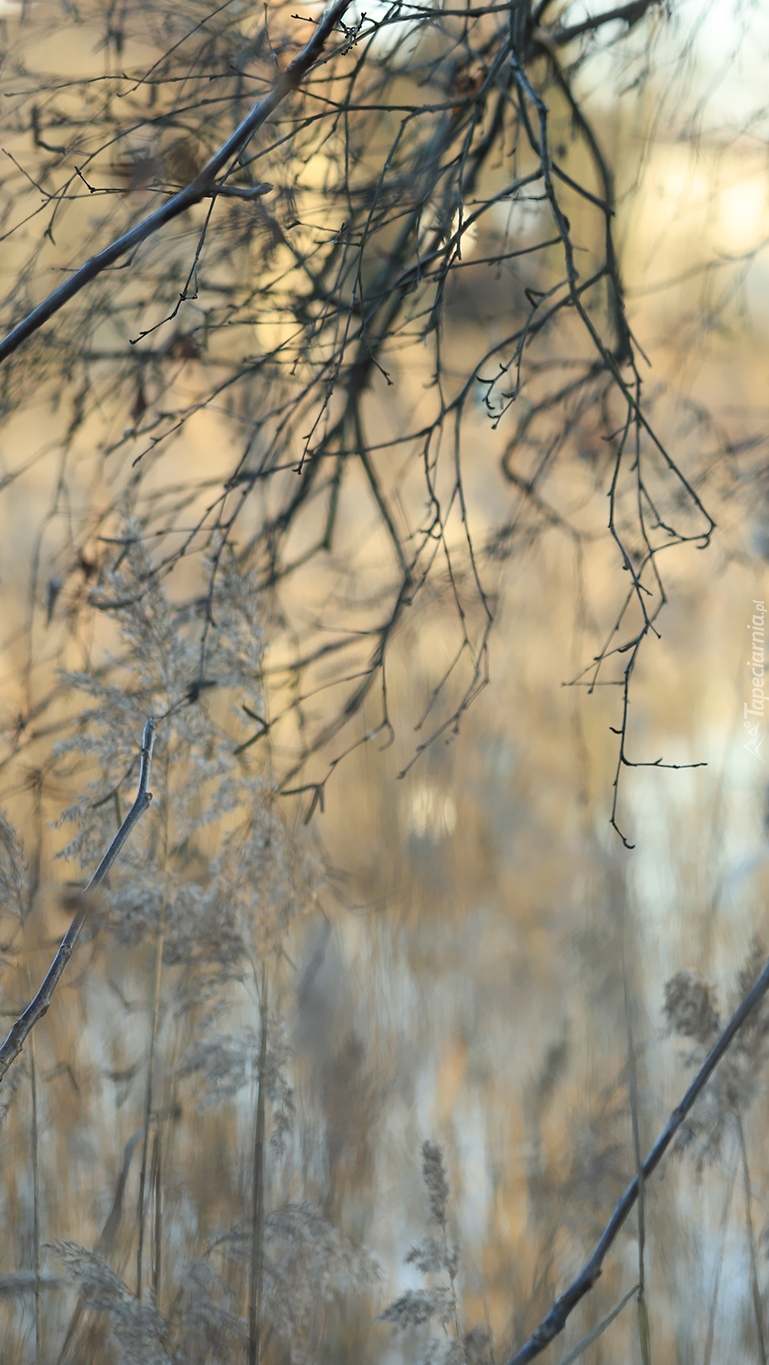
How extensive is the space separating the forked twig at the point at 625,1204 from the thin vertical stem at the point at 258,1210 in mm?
221

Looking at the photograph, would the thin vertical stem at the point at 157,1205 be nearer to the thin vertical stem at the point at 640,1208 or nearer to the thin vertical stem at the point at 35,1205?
the thin vertical stem at the point at 35,1205

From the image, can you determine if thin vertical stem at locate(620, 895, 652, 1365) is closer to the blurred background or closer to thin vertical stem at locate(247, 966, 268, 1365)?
the blurred background

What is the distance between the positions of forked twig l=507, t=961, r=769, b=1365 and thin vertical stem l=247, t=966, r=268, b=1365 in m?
0.22

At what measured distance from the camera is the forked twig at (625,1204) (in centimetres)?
81

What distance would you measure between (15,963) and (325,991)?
0.92 feet

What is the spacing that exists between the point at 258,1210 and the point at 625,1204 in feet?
1.09

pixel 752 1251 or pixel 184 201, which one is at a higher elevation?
pixel 184 201

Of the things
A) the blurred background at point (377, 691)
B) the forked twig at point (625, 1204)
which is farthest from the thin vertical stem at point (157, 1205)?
the forked twig at point (625, 1204)

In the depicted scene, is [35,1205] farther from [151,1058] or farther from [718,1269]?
[718,1269]

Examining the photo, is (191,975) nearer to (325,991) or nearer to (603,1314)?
(325,991)

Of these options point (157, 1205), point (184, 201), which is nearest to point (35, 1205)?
A: point (157, 1205)

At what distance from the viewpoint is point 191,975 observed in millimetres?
849

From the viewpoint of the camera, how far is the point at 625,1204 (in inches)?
33.8

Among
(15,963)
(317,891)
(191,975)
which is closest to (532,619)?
(317,891)
